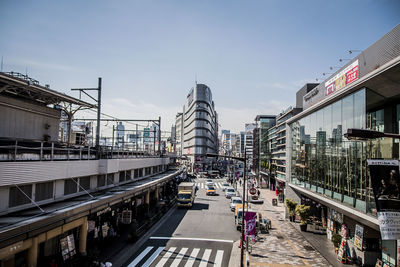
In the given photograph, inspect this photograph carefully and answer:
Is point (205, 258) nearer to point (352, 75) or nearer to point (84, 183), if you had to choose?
point (84, 183)

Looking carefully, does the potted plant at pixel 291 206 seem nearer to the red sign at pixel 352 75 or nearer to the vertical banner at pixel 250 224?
the vertical banner at pixel 250 224

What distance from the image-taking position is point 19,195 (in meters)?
13.1

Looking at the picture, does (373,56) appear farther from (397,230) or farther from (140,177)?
(140,177)

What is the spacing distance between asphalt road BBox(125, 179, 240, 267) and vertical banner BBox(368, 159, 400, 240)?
32.1 ft

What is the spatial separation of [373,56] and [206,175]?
73.7 m

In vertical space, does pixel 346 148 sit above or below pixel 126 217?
above

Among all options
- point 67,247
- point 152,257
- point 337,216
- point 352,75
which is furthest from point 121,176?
point 352,75

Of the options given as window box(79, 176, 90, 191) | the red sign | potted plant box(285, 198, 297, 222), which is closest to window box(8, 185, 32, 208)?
window box(79, 176, 90, 191)

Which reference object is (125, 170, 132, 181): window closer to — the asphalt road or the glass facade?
the asphalt road

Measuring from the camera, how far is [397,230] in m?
10.7

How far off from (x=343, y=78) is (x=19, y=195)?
2054 cm

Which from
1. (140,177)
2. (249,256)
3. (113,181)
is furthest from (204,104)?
(249,256)

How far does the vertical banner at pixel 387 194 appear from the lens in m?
10.7

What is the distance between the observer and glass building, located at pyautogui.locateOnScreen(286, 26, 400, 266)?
44.3ft
